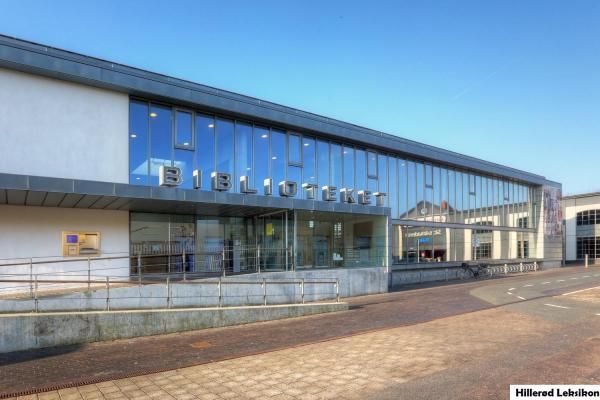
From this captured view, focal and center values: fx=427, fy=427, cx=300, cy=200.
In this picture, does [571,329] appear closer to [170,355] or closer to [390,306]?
[390,306]

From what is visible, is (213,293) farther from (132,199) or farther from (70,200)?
(70,200)

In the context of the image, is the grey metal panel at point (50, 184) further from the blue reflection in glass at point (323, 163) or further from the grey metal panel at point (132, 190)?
the blue reflection in glass at point (323, 163)

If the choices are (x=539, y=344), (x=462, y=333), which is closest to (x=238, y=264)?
(x=462, y=333)

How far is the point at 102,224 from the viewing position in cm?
1578

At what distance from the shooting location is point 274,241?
1822 cm

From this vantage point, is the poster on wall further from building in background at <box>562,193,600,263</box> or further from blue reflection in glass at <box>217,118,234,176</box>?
blue reflection in glass at <box>217,118,234,176</box>

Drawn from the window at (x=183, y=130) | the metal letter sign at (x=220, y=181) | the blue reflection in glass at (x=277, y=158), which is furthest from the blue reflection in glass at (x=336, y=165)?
the window at (x=183, y=130)

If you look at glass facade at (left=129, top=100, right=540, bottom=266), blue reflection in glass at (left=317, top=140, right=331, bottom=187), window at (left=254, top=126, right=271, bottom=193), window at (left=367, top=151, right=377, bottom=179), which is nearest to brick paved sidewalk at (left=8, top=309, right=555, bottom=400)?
glass facade at (left=129, top=100, right=540, bottom=266)

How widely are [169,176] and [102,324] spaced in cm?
667

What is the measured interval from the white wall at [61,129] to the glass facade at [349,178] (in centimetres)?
75

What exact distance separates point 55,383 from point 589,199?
63729mm

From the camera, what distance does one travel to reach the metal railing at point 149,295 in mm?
10664

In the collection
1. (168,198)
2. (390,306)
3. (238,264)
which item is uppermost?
(168,198)

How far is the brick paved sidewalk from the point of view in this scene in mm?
6527
